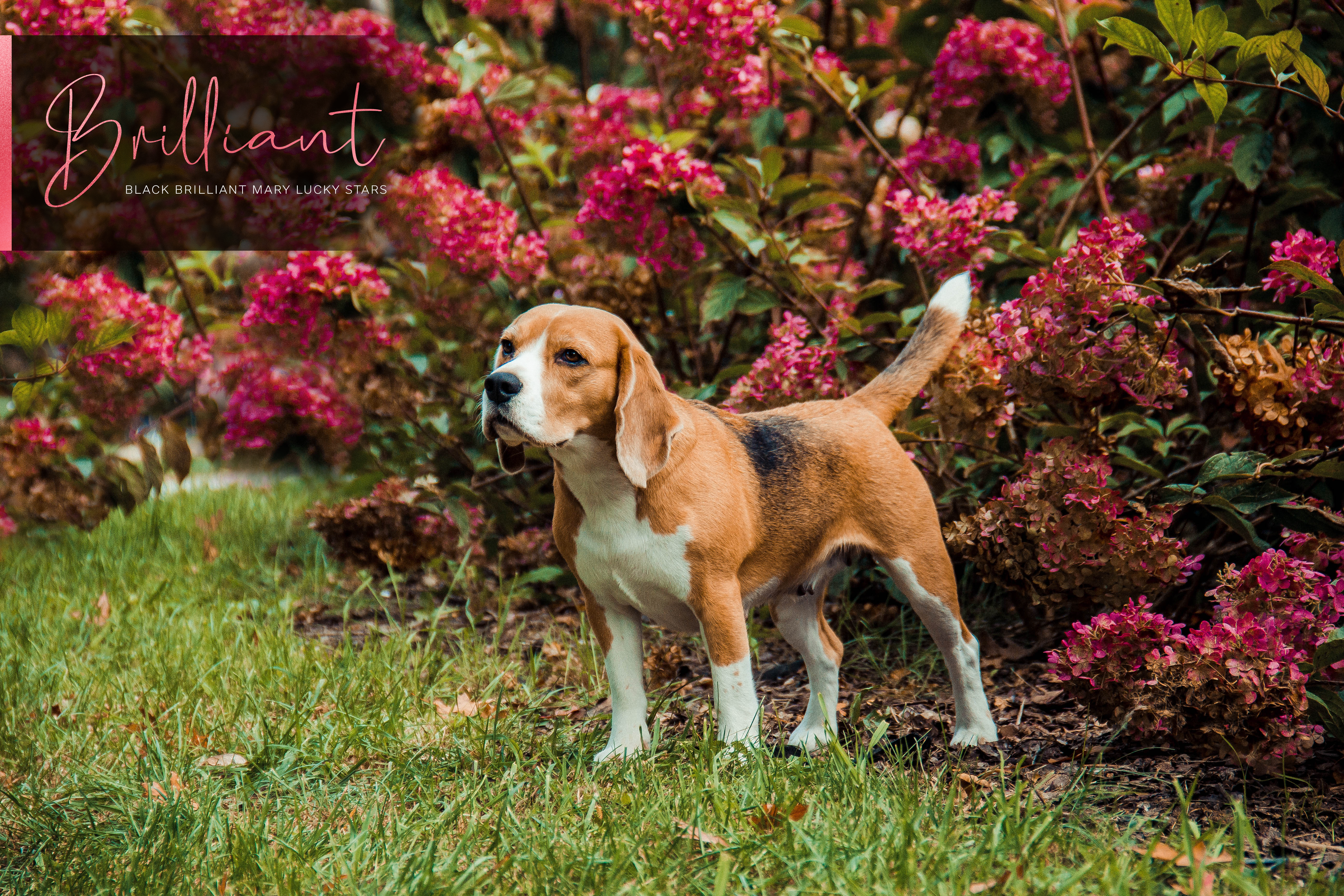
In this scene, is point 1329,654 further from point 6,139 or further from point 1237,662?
point 6,139

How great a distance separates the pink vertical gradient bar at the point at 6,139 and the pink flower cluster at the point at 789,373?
3.38 m

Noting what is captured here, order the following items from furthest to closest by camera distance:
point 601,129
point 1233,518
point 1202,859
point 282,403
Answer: point 282,403 < point 601,129 < point 1233,518 < point 1202,859

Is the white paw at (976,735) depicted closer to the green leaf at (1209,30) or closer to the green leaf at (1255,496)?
the green leaf at (1255,496)

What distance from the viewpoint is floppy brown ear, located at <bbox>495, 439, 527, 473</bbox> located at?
2.95m

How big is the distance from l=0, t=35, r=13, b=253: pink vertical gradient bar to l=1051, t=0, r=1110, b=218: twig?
4.34 m

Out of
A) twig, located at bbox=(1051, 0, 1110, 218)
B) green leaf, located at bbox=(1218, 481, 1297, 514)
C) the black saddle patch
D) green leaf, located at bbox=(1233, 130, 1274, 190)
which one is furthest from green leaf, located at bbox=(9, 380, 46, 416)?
green leaf, located at bbox=(1233, 130, 1274, 190)

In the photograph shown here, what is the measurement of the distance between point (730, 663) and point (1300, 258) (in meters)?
1.99

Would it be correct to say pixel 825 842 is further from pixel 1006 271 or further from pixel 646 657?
pixel 1006 271

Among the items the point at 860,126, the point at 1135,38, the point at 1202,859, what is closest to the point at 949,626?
the point at 1202,859

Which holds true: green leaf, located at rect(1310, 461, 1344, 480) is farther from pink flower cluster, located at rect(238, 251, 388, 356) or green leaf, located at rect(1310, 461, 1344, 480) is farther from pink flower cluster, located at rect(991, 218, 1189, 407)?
pink flower cluster, located at rect(238, 251, 388, 356)

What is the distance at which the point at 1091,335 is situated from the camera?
3041 mm

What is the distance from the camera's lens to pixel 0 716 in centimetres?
344

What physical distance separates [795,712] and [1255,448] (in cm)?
179

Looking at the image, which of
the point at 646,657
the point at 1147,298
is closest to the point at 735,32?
the point at 1147,298
